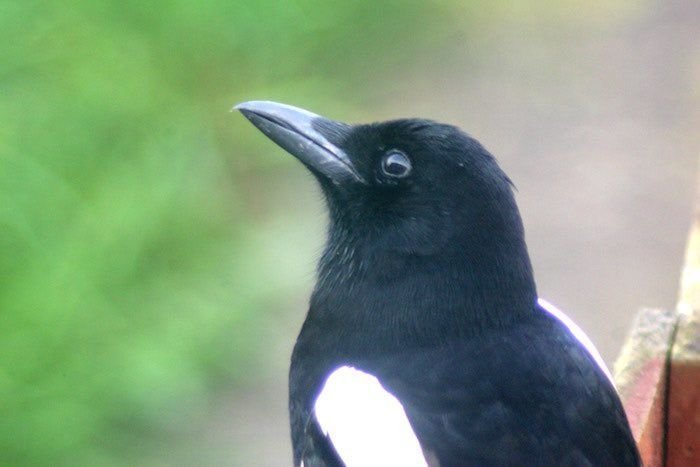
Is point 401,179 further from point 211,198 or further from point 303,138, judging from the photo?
point 211,198

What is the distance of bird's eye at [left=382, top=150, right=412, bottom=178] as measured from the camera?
1.44 m

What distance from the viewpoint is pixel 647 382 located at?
143cm

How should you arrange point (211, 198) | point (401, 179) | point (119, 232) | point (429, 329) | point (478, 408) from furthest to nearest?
point (211, 198), point (119, 232), point (401, 179), point (429, 329), point (478, 408)

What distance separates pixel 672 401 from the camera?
1.43 m

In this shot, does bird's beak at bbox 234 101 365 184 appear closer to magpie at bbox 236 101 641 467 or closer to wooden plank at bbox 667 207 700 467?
magpie at bbox 236 101 641 467

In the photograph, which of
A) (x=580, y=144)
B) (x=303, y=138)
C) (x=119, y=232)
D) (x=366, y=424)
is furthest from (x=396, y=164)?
(x=580, y=144)

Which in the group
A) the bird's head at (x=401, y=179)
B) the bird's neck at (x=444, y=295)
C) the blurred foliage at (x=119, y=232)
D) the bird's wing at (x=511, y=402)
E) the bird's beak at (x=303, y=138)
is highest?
the blurred foliage at (x=119, y=232)

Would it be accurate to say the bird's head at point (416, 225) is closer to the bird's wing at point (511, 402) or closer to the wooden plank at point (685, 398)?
the bird's wing at point (511, 402)

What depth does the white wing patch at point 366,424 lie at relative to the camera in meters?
1.23

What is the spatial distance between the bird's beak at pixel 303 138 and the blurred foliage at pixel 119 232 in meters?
1.05

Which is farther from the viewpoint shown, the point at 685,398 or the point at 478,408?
the point at 685,398

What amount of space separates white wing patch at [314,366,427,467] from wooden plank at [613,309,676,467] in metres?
0.30

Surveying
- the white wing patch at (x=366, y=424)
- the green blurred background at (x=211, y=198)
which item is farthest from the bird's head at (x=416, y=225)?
the green blurred background at (x=211, y=198)

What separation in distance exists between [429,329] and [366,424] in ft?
0.47
